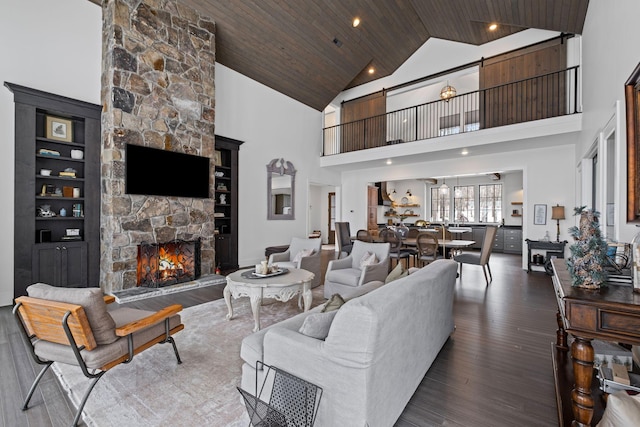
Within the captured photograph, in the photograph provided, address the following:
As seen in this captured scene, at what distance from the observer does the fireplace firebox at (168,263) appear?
4891 mm

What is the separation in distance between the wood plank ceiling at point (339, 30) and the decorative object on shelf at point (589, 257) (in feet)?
16.0

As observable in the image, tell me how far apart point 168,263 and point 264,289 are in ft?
9.46

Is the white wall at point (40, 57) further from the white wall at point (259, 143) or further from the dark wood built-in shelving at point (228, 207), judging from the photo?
the dark wood built-in shelving at point (228, 207)

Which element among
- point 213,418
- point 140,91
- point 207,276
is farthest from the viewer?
point 207,276

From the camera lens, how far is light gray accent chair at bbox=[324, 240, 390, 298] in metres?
4.00

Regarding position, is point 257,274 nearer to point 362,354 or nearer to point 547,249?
point 362,354

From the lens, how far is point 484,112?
7227 millimetres

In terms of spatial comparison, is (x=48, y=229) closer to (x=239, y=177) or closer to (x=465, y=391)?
(x=239, y=177)

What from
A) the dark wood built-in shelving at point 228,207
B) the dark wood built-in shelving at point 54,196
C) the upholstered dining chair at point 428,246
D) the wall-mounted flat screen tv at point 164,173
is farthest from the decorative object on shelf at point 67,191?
the upholstered dining chair at point 428,246

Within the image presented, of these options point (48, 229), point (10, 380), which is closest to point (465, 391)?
point (10, 380)

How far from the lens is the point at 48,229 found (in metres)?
4.50

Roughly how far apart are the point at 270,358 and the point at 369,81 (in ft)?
31.5

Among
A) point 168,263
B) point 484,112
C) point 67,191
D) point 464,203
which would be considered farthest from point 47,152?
point 464,203

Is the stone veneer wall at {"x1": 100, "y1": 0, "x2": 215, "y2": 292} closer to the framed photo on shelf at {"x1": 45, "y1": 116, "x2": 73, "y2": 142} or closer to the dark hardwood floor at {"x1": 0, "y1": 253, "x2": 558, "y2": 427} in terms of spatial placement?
the framed photo on shelf at {"x1": 45, "y1": 116, "x2": 73, "y2": 142}
